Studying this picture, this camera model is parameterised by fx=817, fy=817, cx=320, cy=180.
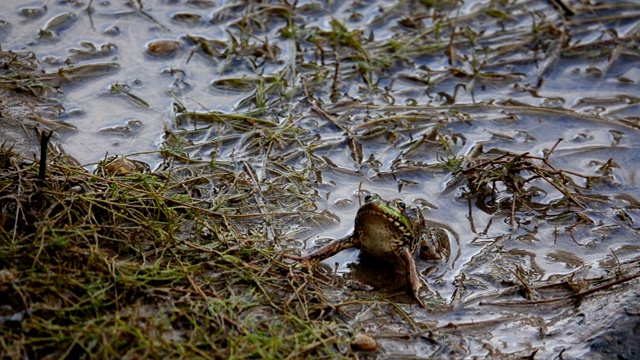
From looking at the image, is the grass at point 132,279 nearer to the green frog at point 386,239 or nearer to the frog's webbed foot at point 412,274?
the green frog at point 386,239

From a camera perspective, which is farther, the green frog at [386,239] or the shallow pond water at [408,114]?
the shallow pond water at [408,114]

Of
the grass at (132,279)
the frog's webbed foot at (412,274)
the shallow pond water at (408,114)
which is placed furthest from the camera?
the shallow pond water at (408,114)

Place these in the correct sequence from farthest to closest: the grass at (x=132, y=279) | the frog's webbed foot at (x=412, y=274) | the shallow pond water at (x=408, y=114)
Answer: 1. the shallow pond water at (x=408, y=114)
2. the frog's webbed foot at (x=412, y=274)
3. the grass at (x=132, y=279)

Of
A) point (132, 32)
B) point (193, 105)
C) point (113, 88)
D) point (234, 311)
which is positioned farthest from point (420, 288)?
point (132, 32)

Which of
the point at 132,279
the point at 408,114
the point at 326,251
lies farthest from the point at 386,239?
the point at 408,114

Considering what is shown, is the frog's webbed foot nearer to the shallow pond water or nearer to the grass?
the shallow pond water

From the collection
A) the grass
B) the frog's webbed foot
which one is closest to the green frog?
the frog's webbed foot

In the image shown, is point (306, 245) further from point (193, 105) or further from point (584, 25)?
point (584, 25)

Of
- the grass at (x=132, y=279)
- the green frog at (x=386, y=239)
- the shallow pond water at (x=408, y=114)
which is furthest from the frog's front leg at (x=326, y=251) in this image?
the shallow pond water at (x=408, y=114)

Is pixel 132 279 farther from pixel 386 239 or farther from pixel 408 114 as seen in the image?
pixel 408 114

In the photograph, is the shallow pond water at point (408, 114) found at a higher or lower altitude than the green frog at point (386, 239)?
lower
